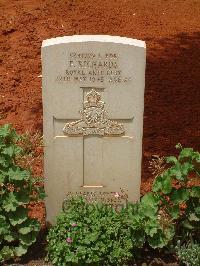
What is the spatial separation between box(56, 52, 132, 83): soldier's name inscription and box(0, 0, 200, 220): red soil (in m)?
1.58

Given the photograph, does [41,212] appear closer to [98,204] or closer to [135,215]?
[98,204]

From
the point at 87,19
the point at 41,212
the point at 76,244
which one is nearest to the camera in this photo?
the point at 76,244

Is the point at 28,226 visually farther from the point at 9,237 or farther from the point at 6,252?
the point at 6,252

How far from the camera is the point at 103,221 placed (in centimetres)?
496

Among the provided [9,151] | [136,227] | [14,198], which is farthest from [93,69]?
[136,227]

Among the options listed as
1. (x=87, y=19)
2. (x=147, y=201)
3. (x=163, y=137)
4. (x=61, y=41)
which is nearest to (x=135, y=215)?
(x=147, y=201)

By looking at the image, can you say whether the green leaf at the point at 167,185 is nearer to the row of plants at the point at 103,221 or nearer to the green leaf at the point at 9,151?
the row of plants at the point at 103,221

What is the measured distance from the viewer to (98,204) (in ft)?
17.1

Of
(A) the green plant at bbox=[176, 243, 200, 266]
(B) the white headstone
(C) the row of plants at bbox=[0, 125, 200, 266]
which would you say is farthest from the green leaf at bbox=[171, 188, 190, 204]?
(B) the white headstone

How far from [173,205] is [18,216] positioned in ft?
4.21

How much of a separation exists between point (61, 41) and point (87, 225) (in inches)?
59.7

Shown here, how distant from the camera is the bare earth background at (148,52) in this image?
7.09m

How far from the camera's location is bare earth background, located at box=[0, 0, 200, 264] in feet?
23.2

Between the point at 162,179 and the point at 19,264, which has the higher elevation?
the point at 162,179
